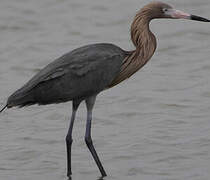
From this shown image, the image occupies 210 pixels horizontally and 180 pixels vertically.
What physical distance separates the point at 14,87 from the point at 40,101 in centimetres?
303

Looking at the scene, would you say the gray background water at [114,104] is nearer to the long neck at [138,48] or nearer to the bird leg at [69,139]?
the bird leg at [69,139]

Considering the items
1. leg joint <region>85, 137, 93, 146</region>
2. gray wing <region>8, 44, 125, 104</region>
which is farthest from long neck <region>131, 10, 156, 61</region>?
leg joint <region>85, 137, 93, 146</region>

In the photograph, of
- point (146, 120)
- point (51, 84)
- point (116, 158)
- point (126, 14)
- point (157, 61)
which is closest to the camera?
point (51, 84)

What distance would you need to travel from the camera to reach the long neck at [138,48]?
30.9 feet

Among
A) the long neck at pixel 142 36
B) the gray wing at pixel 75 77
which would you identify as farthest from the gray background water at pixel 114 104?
the long neck at pixel 142 36

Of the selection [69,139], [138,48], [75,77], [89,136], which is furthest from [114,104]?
[75,77]

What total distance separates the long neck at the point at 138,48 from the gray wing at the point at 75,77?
0.81 feet

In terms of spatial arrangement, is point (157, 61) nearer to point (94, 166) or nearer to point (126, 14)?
point (126, 14)

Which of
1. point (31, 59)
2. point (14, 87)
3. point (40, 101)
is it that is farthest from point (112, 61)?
point (31, 59)

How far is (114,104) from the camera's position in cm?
1159

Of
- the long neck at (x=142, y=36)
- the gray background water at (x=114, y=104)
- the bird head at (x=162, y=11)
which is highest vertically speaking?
the bird head at (x=162, y=11)

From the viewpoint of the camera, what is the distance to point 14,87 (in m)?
12.1

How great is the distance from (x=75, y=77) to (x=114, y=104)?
253cm

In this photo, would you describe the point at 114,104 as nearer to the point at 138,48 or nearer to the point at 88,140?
the point at 88,140
